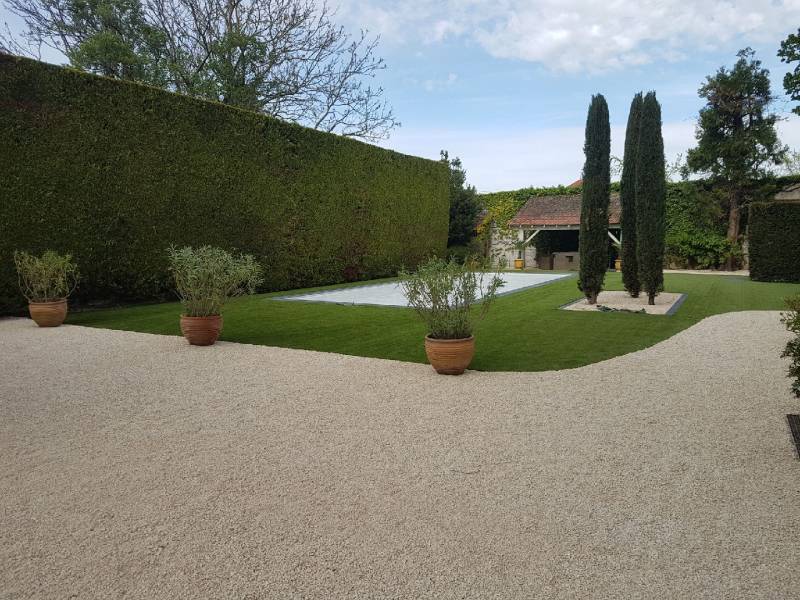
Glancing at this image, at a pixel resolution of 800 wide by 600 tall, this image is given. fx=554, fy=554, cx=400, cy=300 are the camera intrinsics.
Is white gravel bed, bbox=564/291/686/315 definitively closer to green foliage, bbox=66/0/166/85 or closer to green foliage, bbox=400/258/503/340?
green foliage, bbox=400/258/503/340

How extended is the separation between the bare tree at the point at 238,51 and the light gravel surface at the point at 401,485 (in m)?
15.3

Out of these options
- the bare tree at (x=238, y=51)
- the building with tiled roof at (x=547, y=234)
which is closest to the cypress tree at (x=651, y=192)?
the bare tree at (x=238, y=51)

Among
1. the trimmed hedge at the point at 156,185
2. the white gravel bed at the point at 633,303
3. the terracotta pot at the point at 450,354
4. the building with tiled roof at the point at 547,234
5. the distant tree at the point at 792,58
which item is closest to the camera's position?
the distant tree at the point at 792,58

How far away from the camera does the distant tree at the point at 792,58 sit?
16.7 ft

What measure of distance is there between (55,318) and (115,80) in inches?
210

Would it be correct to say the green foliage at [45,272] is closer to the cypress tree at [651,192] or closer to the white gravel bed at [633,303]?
the white gravel bed at [633,303]

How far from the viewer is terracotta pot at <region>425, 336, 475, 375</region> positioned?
18.8ft

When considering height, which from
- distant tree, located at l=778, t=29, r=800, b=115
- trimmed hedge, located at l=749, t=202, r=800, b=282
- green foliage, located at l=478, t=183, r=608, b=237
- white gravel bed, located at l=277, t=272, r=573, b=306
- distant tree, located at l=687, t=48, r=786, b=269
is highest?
distant tree, located at l=687, t=48, r=786, b=269

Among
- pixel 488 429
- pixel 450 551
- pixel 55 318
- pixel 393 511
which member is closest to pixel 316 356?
pixel 488 429

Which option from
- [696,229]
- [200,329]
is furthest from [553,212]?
[200,329]

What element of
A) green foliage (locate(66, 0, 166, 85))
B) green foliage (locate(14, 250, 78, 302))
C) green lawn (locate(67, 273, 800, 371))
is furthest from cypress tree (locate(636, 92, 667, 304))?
green foliage (locate(66, 0, 166, 85))

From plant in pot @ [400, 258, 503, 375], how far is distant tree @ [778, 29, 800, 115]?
323cm

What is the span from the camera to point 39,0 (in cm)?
1683

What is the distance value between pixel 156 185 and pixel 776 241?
18.1 metres
